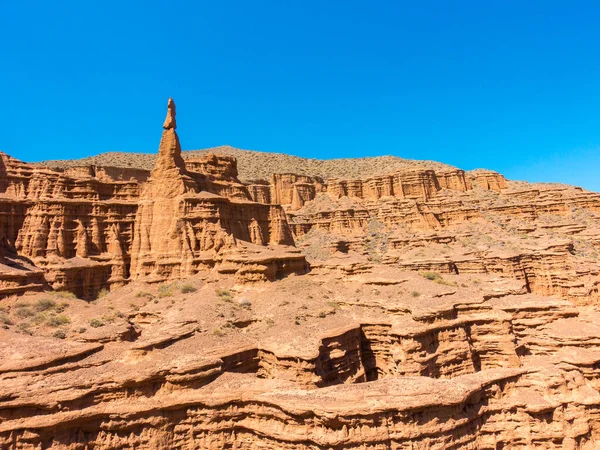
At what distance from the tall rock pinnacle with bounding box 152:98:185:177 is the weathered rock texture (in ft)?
0.69

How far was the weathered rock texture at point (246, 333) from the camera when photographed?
633 inches

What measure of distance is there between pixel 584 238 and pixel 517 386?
5052 centimetres

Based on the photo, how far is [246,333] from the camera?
81.1 feet

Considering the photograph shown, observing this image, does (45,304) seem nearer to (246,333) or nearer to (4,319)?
(4,319)

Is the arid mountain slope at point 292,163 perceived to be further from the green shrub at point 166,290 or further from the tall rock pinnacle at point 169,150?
the green shrub at point 166,290

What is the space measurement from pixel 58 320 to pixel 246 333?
1226 centimetres

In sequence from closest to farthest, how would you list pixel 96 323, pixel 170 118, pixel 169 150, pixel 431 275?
1. pixel 96 323
2. pixel 169 150
3. pixel 170 118
4. pixel 431 275

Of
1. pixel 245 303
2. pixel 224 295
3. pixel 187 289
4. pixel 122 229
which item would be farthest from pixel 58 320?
pixel 122 229

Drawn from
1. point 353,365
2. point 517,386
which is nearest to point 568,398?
point 517,386

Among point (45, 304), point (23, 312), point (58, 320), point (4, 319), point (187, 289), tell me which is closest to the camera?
point (4, 319)

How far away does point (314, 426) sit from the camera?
15.5 metres

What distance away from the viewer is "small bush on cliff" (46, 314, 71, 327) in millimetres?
23953

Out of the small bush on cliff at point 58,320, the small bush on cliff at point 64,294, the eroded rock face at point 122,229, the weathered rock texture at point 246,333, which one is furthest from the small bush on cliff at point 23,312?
the eroded rock face at point 122,229

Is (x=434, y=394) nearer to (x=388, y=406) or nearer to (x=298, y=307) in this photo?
(x=388, y=406)
